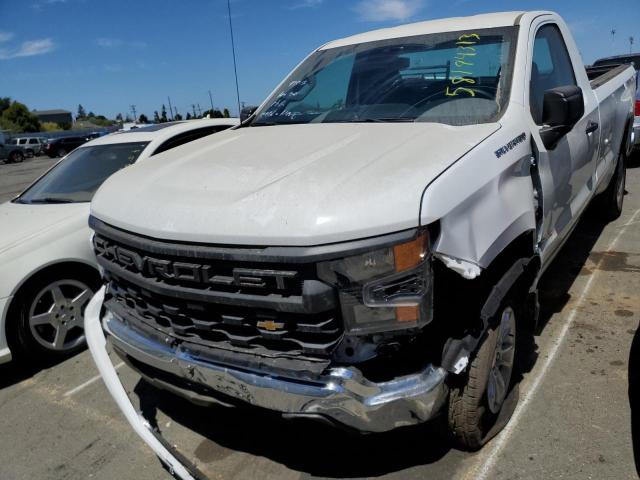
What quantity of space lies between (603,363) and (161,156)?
2964 millimetres

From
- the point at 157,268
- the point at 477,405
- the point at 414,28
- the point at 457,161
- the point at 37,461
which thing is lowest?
the point at 37,461

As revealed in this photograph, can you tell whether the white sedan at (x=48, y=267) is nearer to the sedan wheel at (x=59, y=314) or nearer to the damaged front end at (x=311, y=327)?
the sedan wheel at (x=59, y=314)

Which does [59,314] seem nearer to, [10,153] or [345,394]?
[345,394]

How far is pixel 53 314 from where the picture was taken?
4184mm

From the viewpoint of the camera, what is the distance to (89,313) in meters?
2.96

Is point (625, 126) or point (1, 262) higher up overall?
point (625, 126)

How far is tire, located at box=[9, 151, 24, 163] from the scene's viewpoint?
3734cm

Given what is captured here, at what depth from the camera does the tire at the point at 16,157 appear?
37344 millimetres

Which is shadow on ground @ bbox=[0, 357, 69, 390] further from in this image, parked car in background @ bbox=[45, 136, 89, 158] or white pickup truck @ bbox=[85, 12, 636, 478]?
parked car in background @ bbox=[45, 136, 89, 158]

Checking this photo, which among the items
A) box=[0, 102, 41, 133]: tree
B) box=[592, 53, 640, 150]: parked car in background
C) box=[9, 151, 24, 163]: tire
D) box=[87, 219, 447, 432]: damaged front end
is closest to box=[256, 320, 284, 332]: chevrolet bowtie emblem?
box=[87, 219, 447, 432]: damaged front end

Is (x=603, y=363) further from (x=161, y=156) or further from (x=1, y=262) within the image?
(x=1, y=262)

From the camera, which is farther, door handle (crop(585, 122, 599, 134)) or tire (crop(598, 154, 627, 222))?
tire (crop(598, 154, 627, 222))

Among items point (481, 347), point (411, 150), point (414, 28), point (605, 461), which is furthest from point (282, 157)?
point (605, 461)

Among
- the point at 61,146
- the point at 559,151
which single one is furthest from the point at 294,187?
the point at 61,146
